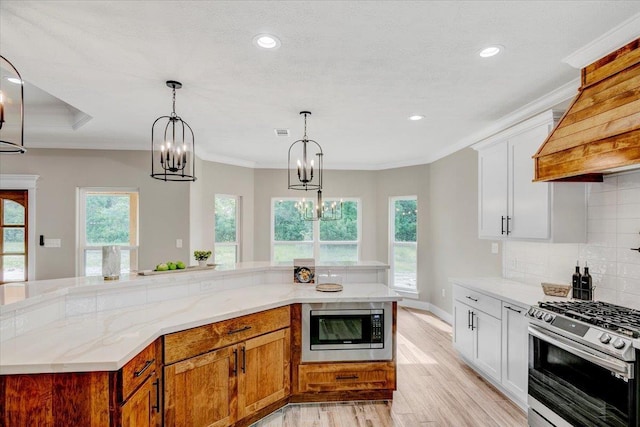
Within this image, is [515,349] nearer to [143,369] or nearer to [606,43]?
[606,43]

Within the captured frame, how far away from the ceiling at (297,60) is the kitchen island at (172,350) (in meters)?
1.59

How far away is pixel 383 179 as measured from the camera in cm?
653

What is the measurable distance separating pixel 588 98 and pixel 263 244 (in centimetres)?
527

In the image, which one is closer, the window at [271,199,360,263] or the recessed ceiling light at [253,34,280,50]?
the recessed ceiling light at [253,34,280,50]

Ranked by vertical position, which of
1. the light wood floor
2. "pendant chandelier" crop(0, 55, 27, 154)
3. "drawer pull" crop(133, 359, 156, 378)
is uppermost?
"pendant chandelier" crop(0, 55, 27, 154)

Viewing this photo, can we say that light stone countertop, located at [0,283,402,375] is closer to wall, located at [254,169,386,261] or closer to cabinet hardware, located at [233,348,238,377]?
cabinet hardware, located at [233,348,238,377]

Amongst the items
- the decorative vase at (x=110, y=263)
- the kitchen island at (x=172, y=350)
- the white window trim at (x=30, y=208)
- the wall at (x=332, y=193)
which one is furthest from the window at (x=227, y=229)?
the decorative vase at (x=110, y=263)

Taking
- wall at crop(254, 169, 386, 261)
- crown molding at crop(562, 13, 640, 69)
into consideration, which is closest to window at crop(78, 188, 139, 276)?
wall at crop(254, 169, 386, 261)

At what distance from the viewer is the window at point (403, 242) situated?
20.2 feet

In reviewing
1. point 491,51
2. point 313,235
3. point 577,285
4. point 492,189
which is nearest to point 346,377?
point 577,285

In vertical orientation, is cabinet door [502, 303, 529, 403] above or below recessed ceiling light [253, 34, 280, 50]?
below

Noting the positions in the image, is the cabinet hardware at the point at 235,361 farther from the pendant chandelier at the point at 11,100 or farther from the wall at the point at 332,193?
the wall at the point at 332,193

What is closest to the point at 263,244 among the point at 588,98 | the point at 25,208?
the point at 25,208

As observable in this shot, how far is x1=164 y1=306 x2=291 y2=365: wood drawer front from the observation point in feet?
6.70
